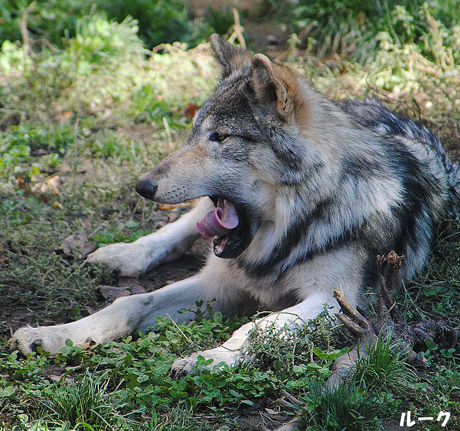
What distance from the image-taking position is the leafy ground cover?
2514mm

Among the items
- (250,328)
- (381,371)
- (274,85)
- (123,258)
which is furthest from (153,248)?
(381,371)

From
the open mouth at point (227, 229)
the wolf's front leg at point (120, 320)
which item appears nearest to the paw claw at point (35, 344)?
the wolf's front leg at point (120, 320)

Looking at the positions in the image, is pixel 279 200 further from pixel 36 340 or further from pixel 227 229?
pixel 36 340

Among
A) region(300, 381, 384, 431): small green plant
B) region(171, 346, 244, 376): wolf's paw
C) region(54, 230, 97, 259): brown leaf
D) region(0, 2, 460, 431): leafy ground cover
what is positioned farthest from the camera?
region(54, 230, 97, 259): brown leaf

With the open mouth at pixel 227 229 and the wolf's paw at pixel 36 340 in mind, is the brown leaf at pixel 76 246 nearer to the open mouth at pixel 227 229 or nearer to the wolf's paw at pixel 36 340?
the wolf's paw at pixel 36 340

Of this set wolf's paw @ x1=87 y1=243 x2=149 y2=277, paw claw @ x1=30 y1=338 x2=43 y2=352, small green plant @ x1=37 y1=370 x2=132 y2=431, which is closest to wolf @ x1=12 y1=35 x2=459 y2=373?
paw claw @ x1=30 y1=338 x2=43 y2=352

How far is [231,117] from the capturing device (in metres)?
3.22

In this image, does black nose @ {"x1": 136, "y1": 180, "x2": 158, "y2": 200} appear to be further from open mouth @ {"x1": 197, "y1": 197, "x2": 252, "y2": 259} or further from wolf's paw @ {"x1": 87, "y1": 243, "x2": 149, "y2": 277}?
wolf's paw @ {"x1": 87, "y1": 243, "x2": 149, "y2": 277}

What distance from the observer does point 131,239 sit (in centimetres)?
449

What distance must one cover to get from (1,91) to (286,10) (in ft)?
15.8

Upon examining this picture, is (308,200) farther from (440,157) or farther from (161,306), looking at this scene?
(440,157)

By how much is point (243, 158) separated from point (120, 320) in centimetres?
128

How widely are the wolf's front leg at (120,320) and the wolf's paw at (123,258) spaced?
54 cm

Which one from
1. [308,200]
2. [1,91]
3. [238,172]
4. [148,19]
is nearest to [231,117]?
[238,172]
